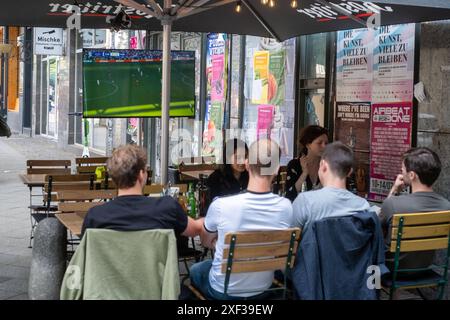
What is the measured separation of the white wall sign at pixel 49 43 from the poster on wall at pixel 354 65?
12.5 m

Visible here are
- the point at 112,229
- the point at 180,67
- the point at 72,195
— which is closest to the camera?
the point at 112,229

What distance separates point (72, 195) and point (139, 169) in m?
2.19

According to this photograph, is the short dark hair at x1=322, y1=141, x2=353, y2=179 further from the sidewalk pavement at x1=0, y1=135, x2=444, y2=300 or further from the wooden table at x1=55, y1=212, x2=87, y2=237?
the sidewalk pavement at x1=0, y1=135, x2=444, y2=300

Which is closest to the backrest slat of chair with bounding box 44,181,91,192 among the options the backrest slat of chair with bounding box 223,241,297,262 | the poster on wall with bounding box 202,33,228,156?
the backrest slat of chair with bounding box 223,241,297,262

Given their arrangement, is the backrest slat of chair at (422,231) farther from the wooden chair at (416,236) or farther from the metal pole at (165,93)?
the metal pole at (165,93)

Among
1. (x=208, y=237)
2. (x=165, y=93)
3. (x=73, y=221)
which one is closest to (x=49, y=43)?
(x=165, y=93)

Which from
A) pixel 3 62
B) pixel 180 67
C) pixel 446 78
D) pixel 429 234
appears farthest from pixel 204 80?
pixel 3 62

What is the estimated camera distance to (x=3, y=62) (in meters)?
34.8

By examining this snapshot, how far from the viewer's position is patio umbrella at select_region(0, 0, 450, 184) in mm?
5969

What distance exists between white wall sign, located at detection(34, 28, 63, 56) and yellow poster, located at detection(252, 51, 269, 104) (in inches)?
404

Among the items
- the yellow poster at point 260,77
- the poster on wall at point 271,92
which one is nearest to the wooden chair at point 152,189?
the poster on wall at point 271,92

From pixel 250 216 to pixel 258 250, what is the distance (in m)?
0.20

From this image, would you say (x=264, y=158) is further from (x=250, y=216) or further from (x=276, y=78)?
(x=276, y=78)
